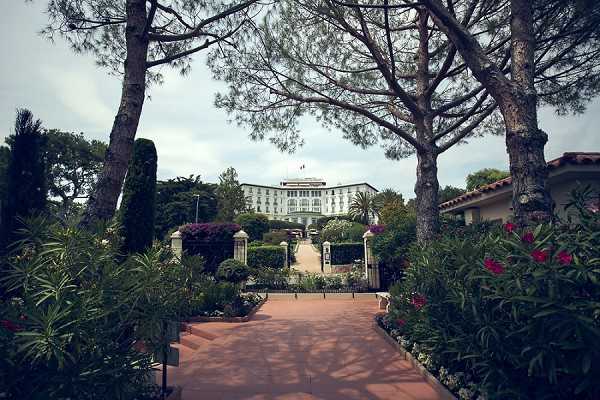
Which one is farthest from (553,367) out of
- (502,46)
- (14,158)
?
(14,158)

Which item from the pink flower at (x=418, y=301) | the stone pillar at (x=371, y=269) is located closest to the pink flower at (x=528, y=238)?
the pink flower at (x=418, y=301)

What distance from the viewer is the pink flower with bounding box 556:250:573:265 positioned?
6.89 ft

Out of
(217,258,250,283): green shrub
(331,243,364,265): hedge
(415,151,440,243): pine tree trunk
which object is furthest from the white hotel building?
(415,151,440,243): pine tree trunk

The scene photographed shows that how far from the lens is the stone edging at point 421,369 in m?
3.34

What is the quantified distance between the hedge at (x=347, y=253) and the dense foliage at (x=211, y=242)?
6.62 m

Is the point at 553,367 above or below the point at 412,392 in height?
above

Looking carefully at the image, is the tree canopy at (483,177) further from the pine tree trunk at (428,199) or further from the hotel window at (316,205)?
the hotel window at (316,205)

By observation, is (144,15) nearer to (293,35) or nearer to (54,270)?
(293,35)

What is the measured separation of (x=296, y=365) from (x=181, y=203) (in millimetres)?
25994

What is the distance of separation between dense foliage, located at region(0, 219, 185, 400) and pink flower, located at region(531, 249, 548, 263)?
280cm

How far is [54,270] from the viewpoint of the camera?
2.54 meters

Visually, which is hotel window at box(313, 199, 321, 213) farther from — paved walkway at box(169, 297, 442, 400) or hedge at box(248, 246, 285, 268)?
paved walkway at box(169, 297, 442, 400)

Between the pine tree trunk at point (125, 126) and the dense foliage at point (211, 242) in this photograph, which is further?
the dense foliage at point (211, 242)

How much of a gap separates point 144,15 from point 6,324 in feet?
14.4
